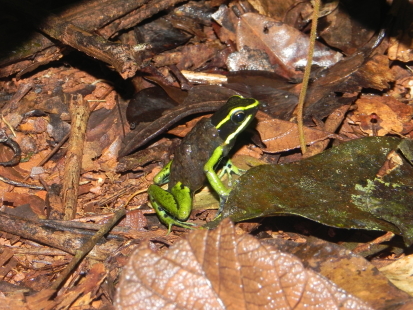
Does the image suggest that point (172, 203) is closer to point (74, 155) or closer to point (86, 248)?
point (86, 248)

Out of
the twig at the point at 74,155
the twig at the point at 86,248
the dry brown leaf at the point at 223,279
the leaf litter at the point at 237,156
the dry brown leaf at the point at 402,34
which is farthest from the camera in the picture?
the dry brown leaf at the point at 402,34

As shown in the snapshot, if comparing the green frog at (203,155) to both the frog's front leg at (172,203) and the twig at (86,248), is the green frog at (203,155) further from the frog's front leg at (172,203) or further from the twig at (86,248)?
the twig at (86,248)

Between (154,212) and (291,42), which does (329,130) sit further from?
(154,212)

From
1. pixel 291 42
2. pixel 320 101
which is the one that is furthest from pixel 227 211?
pixel 291 42

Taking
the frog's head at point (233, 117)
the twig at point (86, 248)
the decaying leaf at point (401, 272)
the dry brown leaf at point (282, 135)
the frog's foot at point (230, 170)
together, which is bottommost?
the frog's foot at point (230, 170)

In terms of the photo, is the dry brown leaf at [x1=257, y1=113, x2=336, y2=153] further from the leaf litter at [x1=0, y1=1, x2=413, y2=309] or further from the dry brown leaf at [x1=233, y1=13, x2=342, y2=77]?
the dry brown leaf at [x1=233, y1=13, x2=342, y2=77]

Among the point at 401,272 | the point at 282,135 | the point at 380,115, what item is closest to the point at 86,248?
the point at 282,135

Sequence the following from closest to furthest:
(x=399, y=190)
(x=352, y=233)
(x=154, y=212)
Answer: (x=399, y=190), (x=352, y=233), (x=154, y=212)

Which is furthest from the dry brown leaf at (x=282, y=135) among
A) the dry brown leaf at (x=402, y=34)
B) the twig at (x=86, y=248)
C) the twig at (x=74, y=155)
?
the twig at (x=74, y=155)
